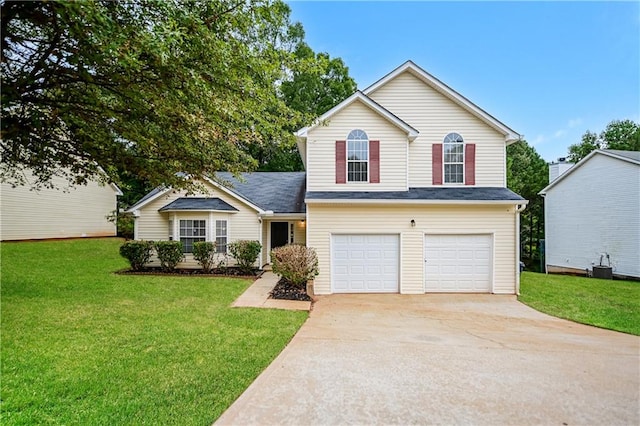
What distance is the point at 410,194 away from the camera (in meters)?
10.7

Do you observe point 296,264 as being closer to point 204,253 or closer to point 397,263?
point 397,263

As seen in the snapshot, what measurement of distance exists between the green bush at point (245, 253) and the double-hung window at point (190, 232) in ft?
4.73

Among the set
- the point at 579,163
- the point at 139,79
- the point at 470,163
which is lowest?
the point at 470,163

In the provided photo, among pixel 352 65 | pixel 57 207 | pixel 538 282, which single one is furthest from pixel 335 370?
pixel 352 65

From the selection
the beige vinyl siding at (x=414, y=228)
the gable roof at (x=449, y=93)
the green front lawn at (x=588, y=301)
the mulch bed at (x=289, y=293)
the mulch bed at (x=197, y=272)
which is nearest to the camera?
the green front lawn at (x=588, y=301)

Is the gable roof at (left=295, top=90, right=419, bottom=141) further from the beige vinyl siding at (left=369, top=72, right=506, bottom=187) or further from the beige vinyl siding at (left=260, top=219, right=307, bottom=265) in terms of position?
the beige vinyl siding at (left=260, top=219, right=307, bottom=265)

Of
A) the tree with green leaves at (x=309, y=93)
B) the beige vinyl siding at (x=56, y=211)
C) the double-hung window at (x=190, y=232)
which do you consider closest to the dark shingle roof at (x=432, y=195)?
the double-hung window at (x=190, y=232)

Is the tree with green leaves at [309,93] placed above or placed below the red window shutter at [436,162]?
above

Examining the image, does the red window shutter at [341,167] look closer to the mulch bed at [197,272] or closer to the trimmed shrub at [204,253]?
the mulch bed at [197,272]

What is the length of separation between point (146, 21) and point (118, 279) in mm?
8833

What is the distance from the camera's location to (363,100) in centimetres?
1080

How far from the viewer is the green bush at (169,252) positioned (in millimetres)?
12875

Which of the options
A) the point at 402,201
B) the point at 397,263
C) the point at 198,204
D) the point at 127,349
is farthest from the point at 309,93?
the point at 127,349

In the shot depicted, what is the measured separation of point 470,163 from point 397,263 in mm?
4378
